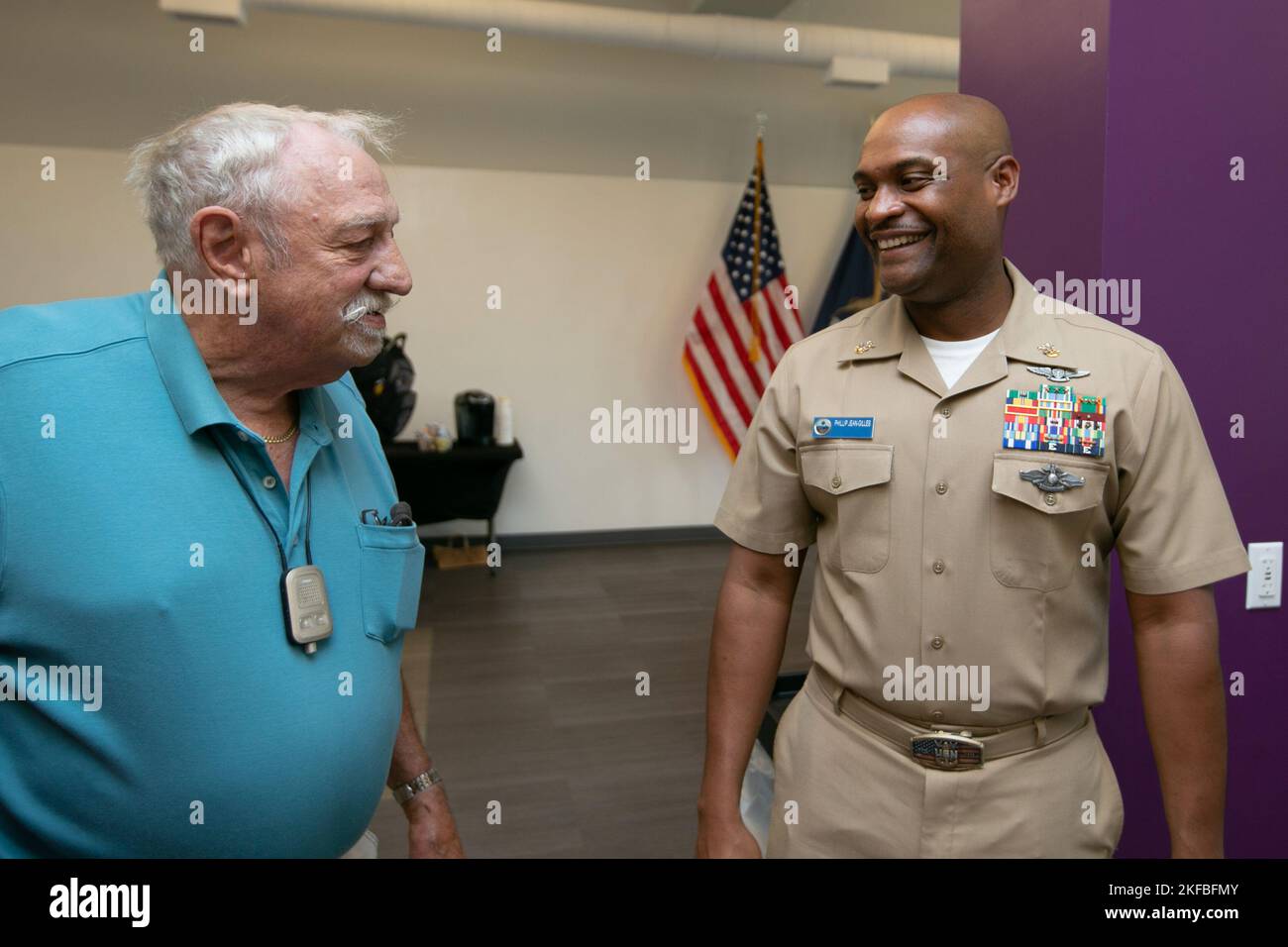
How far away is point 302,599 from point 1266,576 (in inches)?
67.9

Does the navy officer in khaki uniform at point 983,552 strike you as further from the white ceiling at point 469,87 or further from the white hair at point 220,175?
the white ceiling at point 469,87

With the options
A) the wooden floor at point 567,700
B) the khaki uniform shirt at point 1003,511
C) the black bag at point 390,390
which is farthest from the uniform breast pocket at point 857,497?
the black bag at point 390,390

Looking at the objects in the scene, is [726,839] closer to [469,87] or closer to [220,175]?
[220,175]

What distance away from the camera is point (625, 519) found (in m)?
7.29

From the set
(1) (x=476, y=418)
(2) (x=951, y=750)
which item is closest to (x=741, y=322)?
(1) (x=476, y=418)

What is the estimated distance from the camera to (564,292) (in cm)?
696

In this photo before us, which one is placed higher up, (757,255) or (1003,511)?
(757,255)

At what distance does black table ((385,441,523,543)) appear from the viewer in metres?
6.21

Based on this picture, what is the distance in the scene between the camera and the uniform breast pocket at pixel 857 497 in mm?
1363

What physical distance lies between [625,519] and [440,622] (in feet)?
7.63

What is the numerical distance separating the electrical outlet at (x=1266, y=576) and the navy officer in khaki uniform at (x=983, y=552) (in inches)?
24.6

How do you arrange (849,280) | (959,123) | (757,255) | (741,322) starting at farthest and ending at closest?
(849,280) → (741,322) → (757,255) → (959,123)

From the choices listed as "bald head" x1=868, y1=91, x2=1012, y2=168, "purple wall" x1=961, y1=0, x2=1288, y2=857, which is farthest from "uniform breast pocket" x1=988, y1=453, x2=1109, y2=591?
"purple wall" x1=961, y1=0, x2=1288, y2=857

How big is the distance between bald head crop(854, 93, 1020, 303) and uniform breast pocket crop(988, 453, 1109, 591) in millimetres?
270
